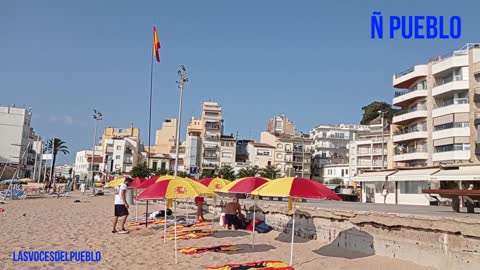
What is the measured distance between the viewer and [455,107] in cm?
4450

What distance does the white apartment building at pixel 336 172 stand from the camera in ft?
275

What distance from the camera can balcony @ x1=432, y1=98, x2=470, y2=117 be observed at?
4391 cm

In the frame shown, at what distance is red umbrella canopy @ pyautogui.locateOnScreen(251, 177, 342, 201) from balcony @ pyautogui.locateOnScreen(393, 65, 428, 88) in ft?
149

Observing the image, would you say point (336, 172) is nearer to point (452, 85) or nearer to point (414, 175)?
point (452, 85)

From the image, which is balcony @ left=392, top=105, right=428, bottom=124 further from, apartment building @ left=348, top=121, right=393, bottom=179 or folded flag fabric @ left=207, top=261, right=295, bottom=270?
folded flag fabric @ left=207, top=261, right=295, bottom=270

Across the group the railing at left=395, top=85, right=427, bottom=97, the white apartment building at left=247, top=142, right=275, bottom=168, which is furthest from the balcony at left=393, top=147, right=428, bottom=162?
the white apartment building at left=247, top=142, right=275, bottom=168

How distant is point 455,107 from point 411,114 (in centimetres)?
665

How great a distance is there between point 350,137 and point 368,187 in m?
63.3

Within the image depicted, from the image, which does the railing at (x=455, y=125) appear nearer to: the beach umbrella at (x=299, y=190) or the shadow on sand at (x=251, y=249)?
the shadow on sand at (x=251, y=249)

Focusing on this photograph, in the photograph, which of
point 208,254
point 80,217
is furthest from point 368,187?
point 208,254

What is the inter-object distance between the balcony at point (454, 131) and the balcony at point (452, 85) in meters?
3.78

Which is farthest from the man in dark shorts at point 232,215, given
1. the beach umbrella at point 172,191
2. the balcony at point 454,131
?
the balcony at point 454,131

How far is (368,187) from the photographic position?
131 feet

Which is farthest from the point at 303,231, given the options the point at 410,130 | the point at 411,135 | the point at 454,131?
the point at 410,130
